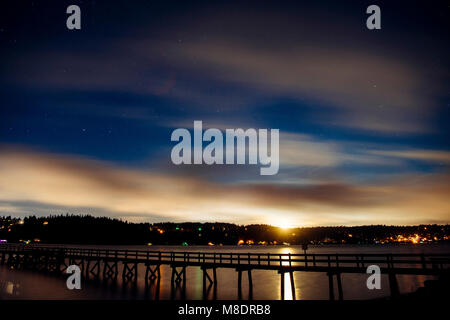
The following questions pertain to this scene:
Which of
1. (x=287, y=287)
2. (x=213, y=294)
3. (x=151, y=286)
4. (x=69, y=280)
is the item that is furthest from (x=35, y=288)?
(x=287, y=287)

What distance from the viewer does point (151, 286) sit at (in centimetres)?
4125

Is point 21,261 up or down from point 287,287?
up

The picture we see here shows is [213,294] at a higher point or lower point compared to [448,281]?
lower

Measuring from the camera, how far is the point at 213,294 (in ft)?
116
